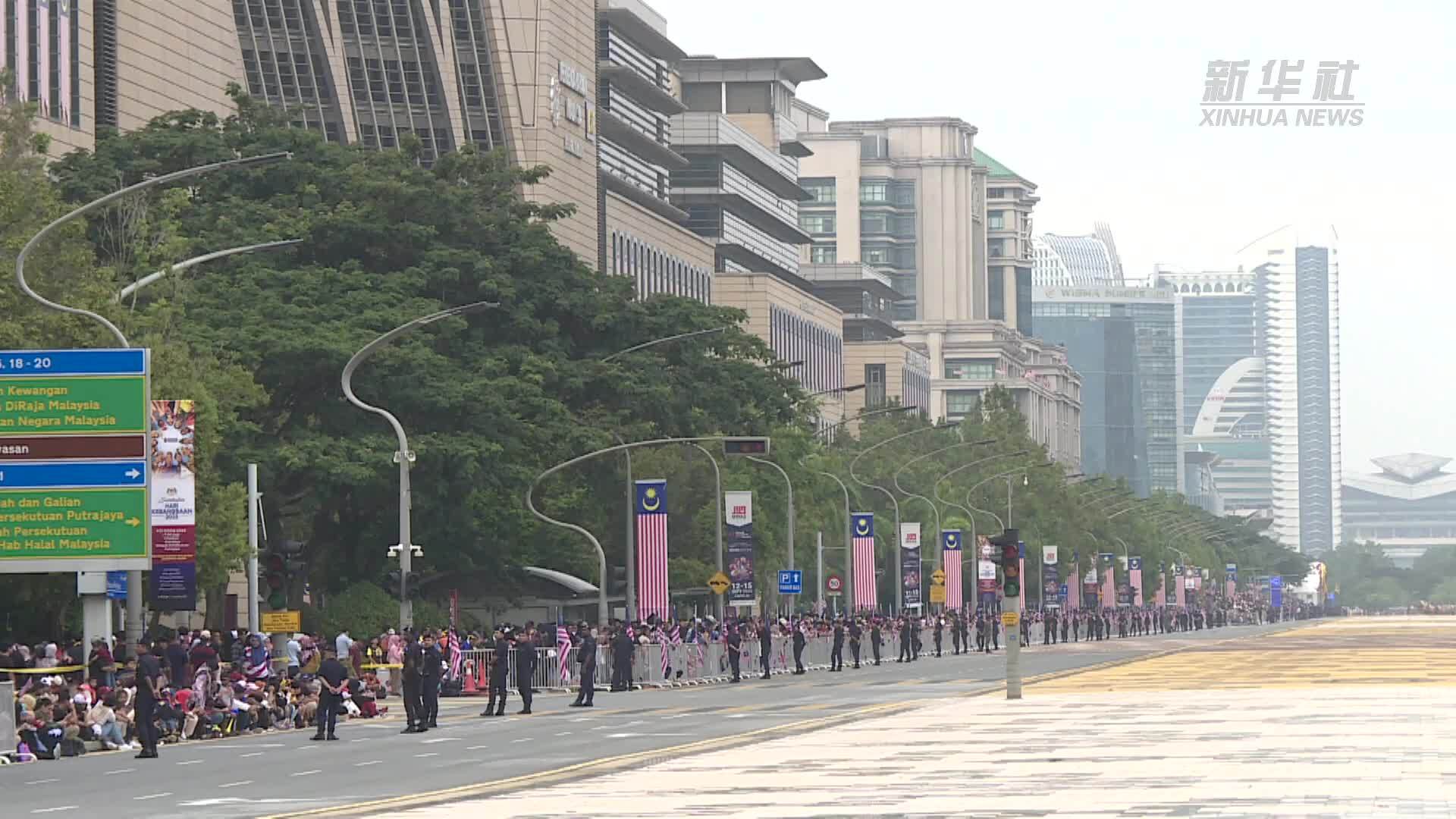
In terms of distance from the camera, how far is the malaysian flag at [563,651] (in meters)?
60.4

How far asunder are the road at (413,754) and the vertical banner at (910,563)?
36.1 m

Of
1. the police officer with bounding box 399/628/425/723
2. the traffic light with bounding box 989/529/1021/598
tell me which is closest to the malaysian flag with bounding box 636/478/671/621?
the traffic light with bounding box 989/529/1021/598

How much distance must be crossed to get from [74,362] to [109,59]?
129ft

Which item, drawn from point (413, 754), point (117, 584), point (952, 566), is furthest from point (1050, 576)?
point (413, 754)

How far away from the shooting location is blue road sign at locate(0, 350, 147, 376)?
4019 cm

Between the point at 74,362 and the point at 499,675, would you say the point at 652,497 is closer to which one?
the point at 499,675

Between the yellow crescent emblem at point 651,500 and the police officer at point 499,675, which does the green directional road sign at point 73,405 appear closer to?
the police officer at point 499,675

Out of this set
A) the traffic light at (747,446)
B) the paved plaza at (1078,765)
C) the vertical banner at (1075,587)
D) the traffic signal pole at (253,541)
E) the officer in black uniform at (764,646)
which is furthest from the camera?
the vertical banner at (1075,587)

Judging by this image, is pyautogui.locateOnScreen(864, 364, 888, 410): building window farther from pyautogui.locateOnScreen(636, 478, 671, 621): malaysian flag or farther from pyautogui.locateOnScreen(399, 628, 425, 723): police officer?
pyautogui.locateOnScreen(399, 628, 425, 723): police officer

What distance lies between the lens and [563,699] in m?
Answer: 56.0

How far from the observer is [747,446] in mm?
64875

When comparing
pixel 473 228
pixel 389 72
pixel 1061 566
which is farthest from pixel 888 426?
pixel 473 228

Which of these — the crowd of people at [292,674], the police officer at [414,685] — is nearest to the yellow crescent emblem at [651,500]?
the crowd of people at [292,674]

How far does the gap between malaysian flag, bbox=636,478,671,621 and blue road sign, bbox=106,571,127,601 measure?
2253 centimetres
